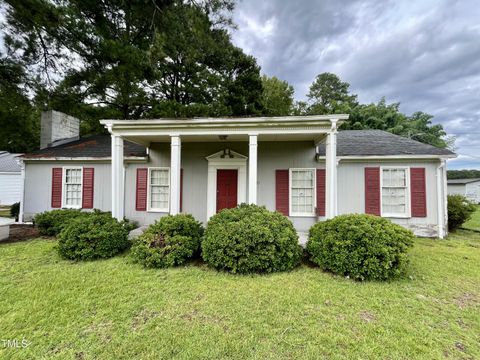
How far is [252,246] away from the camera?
432 cm

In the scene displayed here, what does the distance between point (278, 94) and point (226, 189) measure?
17.0 meters

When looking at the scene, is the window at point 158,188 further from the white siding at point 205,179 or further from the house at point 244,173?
the white siding at point 205,179

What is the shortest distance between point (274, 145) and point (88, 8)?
251 inches

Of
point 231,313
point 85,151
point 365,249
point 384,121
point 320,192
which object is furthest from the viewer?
point 384,121

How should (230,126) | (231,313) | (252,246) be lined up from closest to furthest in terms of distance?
1. (231,313)
2. (252,246)
3. (230,126)

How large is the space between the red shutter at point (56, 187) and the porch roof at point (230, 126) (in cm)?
423

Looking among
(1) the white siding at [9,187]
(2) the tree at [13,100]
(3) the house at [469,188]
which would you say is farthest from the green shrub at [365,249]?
(3) the house at [469,188]

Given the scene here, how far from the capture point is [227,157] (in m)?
8.21

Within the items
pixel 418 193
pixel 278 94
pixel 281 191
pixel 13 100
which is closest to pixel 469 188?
pixel 278 94

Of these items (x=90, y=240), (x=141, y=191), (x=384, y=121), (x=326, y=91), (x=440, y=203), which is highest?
(x=326, y=91)

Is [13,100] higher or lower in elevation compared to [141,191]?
higher

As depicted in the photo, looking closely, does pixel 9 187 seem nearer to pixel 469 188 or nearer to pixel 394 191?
pixel 394 191

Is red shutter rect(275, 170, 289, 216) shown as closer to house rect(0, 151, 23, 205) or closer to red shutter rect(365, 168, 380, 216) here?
red shutter rect(365, 168, 380, 216)

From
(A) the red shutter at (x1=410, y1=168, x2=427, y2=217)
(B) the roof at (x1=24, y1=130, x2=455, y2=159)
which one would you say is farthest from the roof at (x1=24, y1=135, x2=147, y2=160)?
(A) the red shutter at (x1=410, y1=168, x2=427, y2=217)
